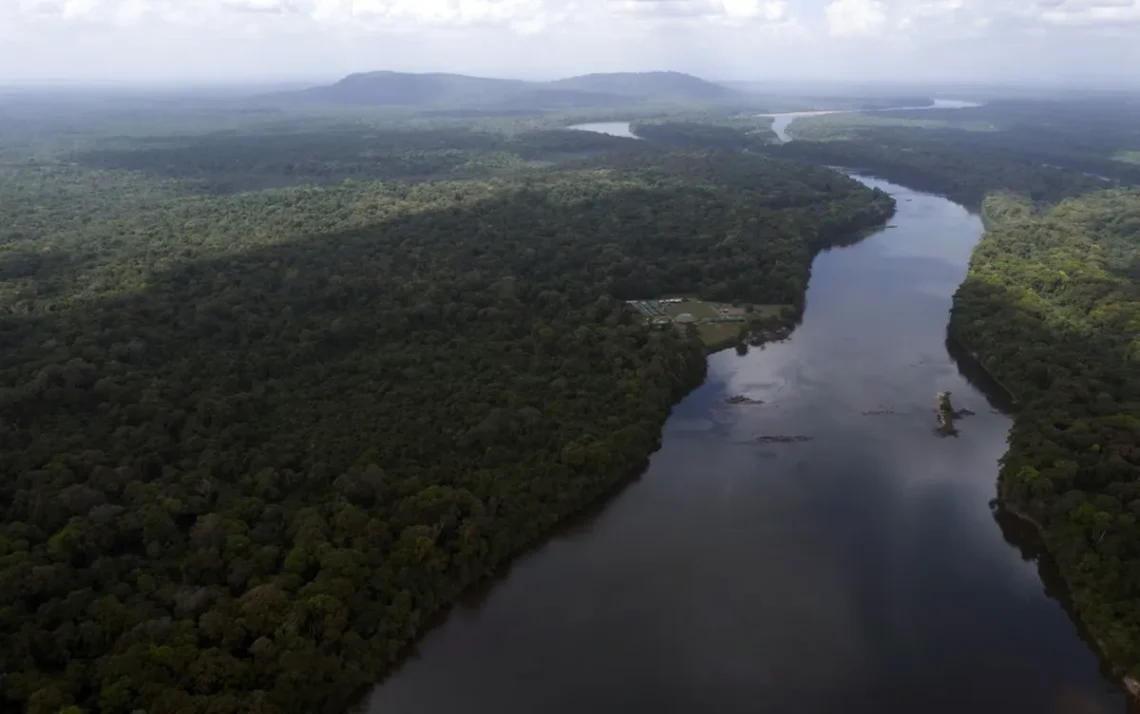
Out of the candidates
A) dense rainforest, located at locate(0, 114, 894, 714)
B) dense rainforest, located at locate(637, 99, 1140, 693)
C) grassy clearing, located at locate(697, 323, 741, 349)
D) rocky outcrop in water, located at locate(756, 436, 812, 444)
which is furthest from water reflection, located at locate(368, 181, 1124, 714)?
grassy clearing, located at locate(697, 323, 741, 349)

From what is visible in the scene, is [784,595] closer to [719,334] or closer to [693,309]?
[719,334]

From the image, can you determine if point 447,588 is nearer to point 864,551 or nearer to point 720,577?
point 720,577

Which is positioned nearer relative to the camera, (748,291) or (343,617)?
(343,617)

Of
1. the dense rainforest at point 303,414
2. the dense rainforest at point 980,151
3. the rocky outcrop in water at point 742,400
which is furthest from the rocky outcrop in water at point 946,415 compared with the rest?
the dense rainforest at point 980,151

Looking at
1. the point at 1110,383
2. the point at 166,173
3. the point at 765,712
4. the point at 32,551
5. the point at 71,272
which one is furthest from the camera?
the point at 166,173

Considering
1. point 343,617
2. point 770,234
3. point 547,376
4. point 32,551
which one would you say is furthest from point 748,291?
point 32,551

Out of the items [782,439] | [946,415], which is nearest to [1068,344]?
[946,415]
